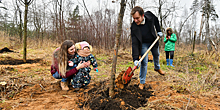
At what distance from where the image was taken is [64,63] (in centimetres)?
239

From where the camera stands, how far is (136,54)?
2281 millimetres

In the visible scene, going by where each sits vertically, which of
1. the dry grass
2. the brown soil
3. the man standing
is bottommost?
the brown soil

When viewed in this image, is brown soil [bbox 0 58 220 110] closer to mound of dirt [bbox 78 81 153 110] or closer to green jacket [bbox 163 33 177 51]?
mound of dirt [bbox 78 81 153 110]

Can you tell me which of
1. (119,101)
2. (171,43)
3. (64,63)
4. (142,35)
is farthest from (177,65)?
(64,63)

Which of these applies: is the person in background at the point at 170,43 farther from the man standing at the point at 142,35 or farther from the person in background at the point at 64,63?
the person in background at the point at 64,63

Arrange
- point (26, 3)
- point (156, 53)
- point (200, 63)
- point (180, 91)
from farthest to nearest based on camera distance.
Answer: point (200, 63), point (26, 3), point (156, 53), point (180, 91)

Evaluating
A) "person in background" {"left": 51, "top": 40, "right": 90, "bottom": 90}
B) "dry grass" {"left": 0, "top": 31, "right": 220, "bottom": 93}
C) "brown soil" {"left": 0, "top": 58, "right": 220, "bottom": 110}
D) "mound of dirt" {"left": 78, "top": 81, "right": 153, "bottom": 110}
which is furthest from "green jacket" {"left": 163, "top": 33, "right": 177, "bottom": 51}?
"person in background" {"left": 51, "top": 40, "right": 90, "bottom": 90}

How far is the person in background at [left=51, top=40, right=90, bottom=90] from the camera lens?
2.39 metres

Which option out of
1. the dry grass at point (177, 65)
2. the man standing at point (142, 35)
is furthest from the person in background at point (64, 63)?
the man standing at point (142, 35)

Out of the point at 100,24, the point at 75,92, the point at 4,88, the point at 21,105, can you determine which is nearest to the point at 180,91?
the point at 75,92

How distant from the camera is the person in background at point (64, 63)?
7.85ft

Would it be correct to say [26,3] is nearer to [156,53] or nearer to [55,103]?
[55,103]

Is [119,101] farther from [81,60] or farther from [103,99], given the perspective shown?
[81,60]

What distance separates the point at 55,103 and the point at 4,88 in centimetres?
112
